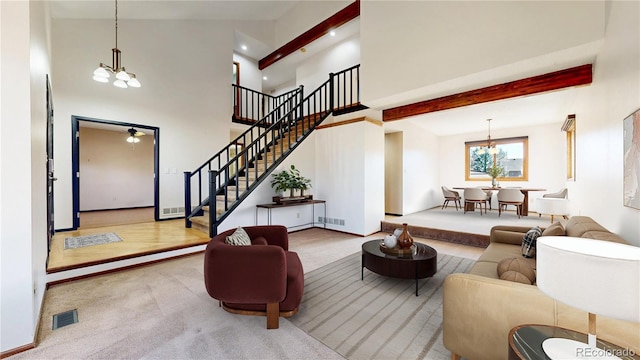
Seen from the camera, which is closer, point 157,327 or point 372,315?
point 157,327

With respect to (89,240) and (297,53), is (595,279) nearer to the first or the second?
(89,240)

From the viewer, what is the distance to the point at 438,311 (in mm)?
2453

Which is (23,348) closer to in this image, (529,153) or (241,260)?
(241,260)

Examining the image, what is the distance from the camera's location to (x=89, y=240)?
13.8ft

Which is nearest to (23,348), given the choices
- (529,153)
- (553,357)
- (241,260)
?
(241,260)

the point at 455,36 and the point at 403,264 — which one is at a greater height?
the point at 455,36

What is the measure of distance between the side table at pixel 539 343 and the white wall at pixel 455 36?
3137mm

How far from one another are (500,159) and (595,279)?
868 centimetres

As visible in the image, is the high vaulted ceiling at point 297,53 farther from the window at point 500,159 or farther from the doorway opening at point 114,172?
the doorway opening at point 114,172

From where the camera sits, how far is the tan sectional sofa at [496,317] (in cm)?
127

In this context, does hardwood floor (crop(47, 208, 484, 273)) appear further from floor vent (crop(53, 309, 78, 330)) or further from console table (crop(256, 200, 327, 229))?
floor vent (crop(53, 309, 78, 330))

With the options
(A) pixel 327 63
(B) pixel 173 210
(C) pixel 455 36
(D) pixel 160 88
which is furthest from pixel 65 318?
(A) pixel 327 63

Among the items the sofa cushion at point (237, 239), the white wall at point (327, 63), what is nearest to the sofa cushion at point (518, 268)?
the sofa cushion at point (237, 239)

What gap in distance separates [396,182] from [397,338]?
5.65m
